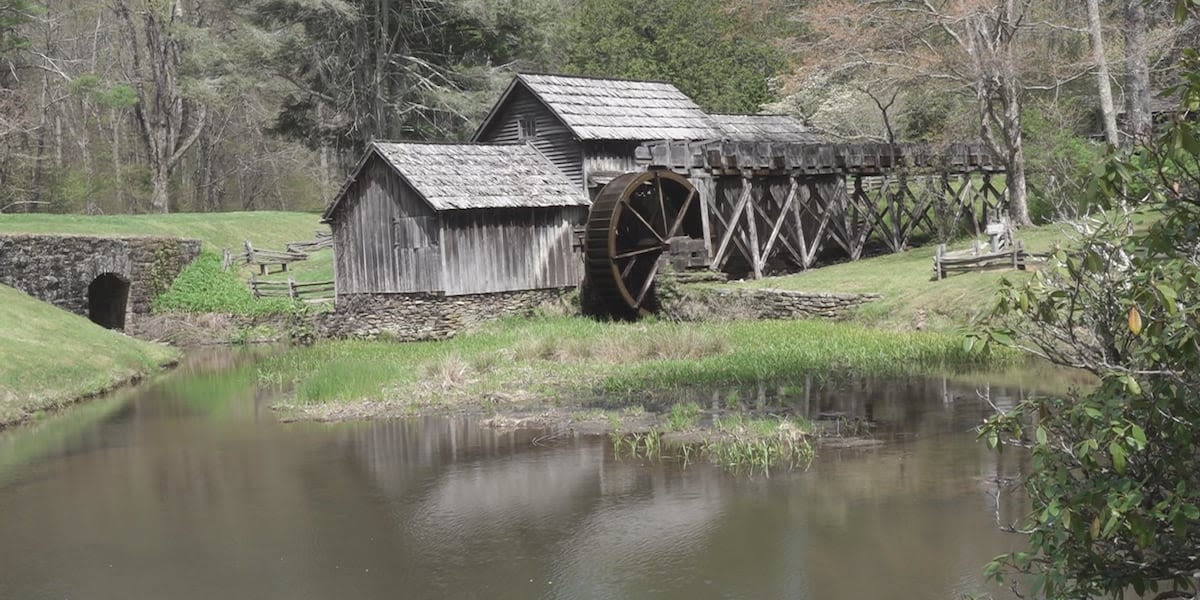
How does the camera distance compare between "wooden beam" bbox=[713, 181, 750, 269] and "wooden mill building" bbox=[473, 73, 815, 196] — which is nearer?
"wooden beam" bbox=[713, 181, 750, 269]

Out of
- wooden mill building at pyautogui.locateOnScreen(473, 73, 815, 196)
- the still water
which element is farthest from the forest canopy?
the still water

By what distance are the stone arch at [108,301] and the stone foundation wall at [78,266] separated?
31.1 inches

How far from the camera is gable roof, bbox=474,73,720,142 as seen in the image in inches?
1110

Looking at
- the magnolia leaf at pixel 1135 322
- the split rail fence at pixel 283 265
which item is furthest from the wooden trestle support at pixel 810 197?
the magnolia leaf at pixel 1135 322

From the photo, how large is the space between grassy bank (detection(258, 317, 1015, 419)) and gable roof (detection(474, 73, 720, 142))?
7.22m

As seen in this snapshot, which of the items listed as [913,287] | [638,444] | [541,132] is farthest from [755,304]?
[638,444]

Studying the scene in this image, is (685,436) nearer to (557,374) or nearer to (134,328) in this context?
(557,374)

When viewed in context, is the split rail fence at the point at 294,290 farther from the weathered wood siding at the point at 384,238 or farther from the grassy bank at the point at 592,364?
the grassy bank at the point at 592,364

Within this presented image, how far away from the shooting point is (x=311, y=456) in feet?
46.1

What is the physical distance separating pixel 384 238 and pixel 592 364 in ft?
29.2

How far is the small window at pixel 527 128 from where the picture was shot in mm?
28984

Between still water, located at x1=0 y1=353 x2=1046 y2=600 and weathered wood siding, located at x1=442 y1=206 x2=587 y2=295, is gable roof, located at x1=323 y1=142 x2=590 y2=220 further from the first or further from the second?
still water, located at x1=0 y1=353 x2=1046 y2=600

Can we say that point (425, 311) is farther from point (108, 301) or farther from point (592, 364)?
point (108, 301)

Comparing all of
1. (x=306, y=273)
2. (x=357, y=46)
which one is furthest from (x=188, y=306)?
(x=357, y=46)
